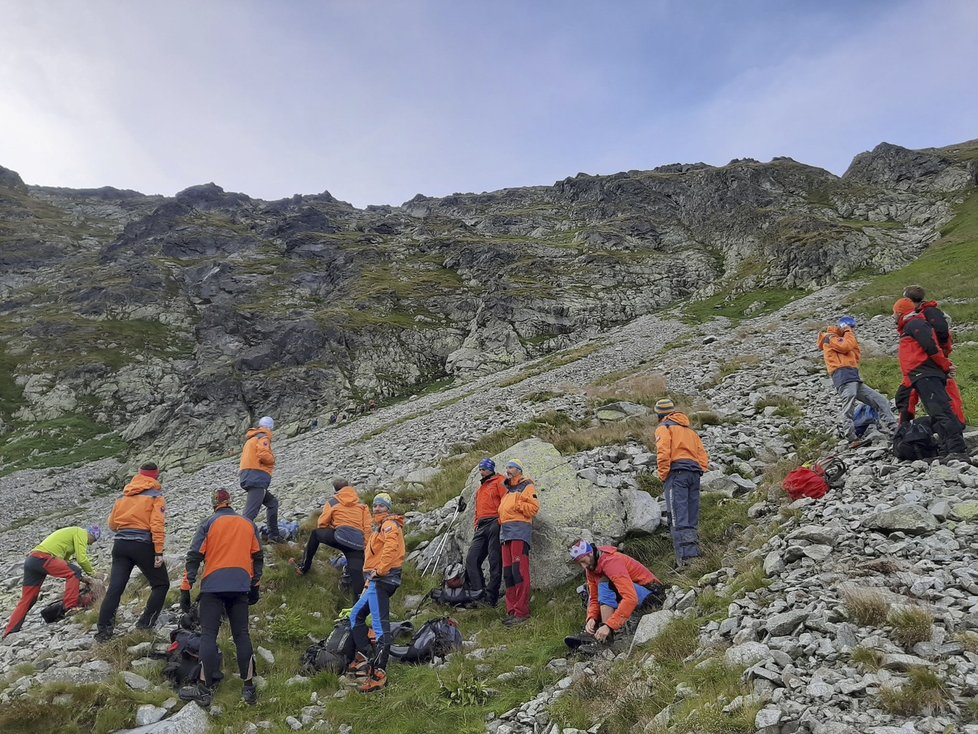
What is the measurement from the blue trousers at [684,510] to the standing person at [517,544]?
2.94 meters

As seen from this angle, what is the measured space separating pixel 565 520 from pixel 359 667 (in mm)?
5517

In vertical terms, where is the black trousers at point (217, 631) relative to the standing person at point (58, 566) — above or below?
below

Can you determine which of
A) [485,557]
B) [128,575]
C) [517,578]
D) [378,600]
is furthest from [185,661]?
[485,557]

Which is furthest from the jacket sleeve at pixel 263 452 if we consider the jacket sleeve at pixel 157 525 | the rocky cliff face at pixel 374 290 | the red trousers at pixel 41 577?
the rocky cliff face at pixel 374 290

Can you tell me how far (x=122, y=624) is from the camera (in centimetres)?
1147

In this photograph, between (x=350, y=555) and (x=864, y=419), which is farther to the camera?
(x=864, y=419)

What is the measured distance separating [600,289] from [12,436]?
3652 inches

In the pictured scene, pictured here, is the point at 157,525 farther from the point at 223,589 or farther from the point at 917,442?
the point at 917,442

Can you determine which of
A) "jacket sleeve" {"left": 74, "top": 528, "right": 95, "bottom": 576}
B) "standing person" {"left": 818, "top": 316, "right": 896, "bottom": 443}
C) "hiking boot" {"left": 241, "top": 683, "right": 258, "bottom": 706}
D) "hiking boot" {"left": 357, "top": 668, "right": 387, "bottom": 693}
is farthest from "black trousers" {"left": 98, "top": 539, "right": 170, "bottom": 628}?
"standing person" {"left": 818, "top": 316, "right": 896, "bottom": 443}

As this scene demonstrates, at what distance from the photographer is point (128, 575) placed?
10.7 metres

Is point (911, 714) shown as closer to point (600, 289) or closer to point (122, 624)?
point (122, 624)

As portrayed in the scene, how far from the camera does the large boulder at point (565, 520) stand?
39.7ft

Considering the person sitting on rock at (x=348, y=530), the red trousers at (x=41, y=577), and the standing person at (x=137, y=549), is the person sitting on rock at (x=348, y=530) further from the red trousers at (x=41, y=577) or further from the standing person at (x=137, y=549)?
the red trousers at (x=41, y=577)

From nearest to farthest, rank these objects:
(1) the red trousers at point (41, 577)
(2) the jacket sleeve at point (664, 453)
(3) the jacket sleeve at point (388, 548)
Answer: (3) the jacket sleeve at point (388, 548)
(2) the jacket sleeve at point (664, 453)
(1) the red trousers at point (41, 577)
